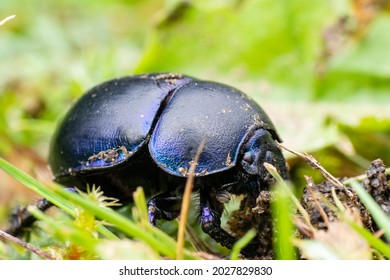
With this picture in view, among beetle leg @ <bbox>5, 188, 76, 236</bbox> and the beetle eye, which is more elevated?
the beetle eye

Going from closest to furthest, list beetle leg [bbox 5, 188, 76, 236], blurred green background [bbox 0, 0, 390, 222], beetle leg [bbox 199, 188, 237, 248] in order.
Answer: beetle leg [bbox 199, 188, 237, 248], beetle leg [bbox 5, 188, 76, 236], blurred green background [bbox 0, 0, 390, 222]

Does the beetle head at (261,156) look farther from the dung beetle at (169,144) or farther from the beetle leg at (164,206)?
the beetle leg at (164,206)

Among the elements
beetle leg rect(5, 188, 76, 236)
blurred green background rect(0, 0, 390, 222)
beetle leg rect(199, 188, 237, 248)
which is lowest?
beetle leg rect(199, 188, 237, 248)

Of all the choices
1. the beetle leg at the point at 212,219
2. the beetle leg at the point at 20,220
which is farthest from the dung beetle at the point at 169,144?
the beetle leg at the point at 20,220

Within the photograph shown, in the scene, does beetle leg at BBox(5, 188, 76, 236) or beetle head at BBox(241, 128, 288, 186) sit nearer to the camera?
beetle head at BBox(241, 128, 288, 186)

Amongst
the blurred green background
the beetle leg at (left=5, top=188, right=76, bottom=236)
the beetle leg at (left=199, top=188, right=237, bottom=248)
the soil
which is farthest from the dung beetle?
the blurred green background

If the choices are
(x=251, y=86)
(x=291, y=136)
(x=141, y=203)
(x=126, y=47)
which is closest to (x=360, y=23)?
(x=251, y=86)

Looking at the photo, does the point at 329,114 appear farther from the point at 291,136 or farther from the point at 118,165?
the point at 118,165

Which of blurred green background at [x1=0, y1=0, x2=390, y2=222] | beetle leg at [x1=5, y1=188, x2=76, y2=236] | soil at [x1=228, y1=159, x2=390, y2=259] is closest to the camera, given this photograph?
soil at [x1=228, y1=159, x2=390, y2=259]

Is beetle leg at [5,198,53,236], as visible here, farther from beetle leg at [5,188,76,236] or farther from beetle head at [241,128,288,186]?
beetle head at [241,128,288,186]
